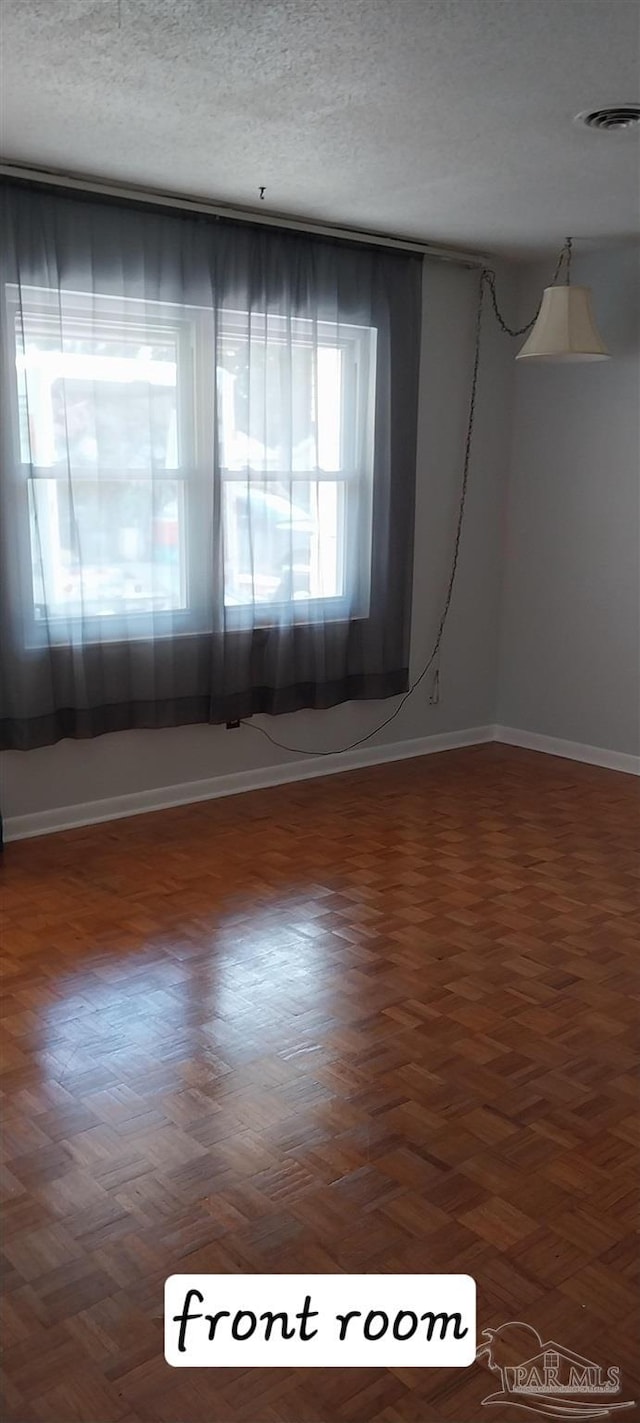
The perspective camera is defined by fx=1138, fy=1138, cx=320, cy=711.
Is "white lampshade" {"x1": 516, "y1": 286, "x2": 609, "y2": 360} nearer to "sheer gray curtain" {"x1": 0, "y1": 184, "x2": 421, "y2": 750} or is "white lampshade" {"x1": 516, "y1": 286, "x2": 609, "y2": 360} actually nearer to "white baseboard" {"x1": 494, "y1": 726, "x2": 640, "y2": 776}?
"sheer gray curtain" {"x1": 0, "y1": 184, "x2": 421, "y2": 750}

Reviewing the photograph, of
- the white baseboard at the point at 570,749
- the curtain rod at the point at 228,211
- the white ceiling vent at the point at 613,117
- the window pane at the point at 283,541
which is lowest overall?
the white baseboard at the point at 570,749

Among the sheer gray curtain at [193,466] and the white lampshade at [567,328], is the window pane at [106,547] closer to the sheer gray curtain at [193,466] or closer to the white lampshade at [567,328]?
the sheer gray curtain at [193,466]

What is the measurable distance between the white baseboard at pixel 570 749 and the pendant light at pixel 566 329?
6.44 ft

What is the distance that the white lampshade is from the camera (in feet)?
14.5

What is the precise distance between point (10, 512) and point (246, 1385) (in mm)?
3020

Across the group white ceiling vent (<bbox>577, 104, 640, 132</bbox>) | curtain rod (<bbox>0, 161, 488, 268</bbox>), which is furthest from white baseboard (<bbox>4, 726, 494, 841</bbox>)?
white ceiling vent (<bbox>577, 104, 640, 132</bbox>)

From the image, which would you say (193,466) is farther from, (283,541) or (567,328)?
(567,328)

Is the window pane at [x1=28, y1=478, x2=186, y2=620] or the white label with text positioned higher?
the window pane at [x1=28, y1=478, x2=186, y2=620]

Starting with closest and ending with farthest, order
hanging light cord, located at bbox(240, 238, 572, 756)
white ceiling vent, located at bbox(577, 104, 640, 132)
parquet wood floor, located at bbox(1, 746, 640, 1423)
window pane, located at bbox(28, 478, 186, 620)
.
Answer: parquet wood floor, located at bbox(1, 746, 640, 1423)
white ceiling vent, located at bbox(577, 104, 640, 132)
window pane, located at bbox(28, 478, 186, 620)
hanging light cord, located at bbox(240, 238, 572, 756)

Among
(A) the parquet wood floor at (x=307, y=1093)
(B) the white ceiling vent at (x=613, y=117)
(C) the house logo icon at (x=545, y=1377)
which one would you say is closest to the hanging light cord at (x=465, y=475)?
(A) the parquet wood floor at (x=307, y=1093)

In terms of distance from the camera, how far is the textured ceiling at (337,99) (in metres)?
2.62

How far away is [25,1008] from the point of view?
2.99m

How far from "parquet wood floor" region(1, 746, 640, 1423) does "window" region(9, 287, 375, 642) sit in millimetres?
975

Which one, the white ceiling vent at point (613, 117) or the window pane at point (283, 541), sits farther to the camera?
the window pane at point (283, 541)
